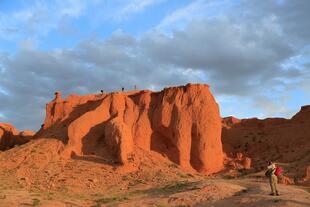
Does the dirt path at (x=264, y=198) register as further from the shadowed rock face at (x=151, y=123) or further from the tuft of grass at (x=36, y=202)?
the shadowed rock face at (x=151, y=123)

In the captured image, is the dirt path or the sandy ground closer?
the dirt path

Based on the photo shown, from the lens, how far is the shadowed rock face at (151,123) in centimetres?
3114

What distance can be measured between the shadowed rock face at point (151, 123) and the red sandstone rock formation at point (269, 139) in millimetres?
4526

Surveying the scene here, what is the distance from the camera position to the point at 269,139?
39.1 meters

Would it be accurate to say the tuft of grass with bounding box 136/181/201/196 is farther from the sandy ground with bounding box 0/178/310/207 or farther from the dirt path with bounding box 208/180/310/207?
the dirt path with bounding box 208/180/310/207

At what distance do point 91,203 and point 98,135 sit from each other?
28.0 feet

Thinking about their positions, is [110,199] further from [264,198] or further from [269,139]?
[269,139]

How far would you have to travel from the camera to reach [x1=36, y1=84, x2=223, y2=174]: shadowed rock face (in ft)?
102

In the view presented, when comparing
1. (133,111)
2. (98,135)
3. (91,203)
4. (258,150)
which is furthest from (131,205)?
(258,150)

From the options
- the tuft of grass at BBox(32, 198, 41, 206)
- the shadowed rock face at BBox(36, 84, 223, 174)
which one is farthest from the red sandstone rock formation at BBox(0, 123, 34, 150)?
the tuft of grass at BBox(32, 198, 41, 206)

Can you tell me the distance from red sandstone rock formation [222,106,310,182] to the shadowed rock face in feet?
14.8

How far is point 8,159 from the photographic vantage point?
29828mm

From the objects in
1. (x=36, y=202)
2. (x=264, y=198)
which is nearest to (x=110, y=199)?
(x=36, y=202)

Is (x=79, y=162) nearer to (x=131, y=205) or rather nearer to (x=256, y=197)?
(x=131, y=205)
